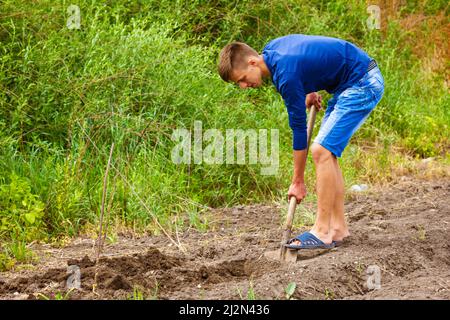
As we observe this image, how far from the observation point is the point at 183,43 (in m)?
8.99

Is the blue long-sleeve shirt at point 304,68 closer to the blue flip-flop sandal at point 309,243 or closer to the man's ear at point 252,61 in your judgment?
the man's ear at point 252,61

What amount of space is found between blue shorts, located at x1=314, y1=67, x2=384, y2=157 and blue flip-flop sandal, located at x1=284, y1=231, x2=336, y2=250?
0.57 m

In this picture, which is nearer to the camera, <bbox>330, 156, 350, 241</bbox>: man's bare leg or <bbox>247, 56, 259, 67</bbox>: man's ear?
<bbox>247, 56, 259, 67</bbox>: man's ear

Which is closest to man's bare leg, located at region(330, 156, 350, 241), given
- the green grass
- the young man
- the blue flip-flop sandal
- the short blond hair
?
the young man

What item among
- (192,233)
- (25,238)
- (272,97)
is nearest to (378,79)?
(192,233)

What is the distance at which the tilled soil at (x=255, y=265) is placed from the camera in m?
4.61

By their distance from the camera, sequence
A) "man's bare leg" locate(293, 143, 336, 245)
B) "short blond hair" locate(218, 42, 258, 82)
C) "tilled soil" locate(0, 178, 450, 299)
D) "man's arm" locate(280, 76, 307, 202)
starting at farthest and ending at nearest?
"man's bare leg" locate(293, 143, 336, 245), "short blond hair" locate(218, 42, 258, 82), "man's arm" locate(280, 76, 307, 202), "tilled soil" locate(0, 178, 450, 299)

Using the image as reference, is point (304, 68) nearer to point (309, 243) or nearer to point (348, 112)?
point (348, 112)

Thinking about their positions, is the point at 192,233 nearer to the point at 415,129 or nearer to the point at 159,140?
the point at 159,140

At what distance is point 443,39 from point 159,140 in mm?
5222

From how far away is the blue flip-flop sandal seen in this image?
5.42 m

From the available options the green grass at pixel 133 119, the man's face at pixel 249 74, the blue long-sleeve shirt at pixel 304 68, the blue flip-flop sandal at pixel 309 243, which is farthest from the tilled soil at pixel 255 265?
the man's face at pixel 249 74

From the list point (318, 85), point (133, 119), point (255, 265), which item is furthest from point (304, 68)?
point (133, 119)

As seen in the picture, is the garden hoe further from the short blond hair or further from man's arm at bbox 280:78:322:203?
the short blond hair
